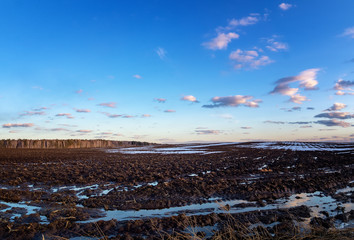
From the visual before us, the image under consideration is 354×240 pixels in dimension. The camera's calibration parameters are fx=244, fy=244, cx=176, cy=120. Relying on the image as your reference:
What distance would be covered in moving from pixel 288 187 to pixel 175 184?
188 inches

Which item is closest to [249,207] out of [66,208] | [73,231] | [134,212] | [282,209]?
[282,209]

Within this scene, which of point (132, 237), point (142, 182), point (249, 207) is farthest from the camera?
point (142, 182)

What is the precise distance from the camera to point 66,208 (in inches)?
294

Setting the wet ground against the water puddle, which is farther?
the water puddle

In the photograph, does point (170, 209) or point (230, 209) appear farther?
point (170, 209)

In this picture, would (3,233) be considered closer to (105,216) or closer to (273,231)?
(105,216)

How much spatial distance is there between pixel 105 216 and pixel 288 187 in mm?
7286

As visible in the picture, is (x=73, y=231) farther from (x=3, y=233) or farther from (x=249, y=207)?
(x=249, y=207)

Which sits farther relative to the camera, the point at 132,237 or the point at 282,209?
the point at 282,209

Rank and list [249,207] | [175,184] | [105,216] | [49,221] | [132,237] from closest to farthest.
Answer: [132,237] → [49,221] → [105,216] → [249,207] → [175,184]

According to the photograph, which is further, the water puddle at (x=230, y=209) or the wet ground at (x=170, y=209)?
the water puddle at (x=230, y=209)

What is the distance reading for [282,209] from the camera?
7043 mm

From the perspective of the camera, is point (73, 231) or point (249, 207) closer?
point (73, 231)

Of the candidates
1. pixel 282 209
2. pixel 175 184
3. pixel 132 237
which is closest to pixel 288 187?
pixel 282 209
